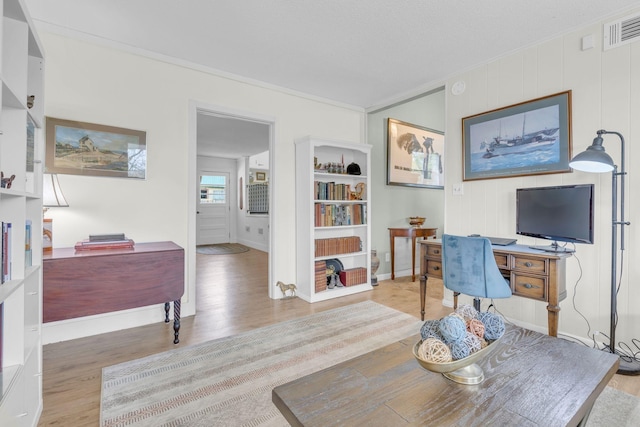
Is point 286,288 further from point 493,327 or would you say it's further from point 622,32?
point 622,32

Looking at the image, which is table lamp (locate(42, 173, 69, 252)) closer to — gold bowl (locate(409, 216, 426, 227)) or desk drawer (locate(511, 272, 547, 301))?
desk drawer (locate(511, 272, 547, 301))

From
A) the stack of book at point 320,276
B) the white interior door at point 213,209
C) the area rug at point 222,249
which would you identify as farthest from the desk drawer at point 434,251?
the white interior door at point 213,209

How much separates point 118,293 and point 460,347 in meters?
2.19

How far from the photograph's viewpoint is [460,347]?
0.97 metres

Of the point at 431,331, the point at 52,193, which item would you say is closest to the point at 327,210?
the point at 52,193

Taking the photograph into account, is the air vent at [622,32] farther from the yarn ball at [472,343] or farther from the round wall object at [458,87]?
the yarn ball at [472,343]

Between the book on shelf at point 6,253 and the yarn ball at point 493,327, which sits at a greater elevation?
the book on shelf at point 6,253

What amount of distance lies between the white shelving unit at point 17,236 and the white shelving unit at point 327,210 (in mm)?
2343

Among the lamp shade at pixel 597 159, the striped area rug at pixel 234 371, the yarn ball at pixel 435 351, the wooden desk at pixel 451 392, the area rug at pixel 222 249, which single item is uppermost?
the lamp shade at pixel 597 159

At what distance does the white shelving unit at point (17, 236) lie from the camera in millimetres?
1182

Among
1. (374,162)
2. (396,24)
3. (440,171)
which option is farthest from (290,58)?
(440,171)

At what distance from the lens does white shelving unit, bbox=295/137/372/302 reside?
345 cm

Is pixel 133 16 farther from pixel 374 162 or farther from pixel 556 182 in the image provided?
pixel 556 182

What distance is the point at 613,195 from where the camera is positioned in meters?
2.00
